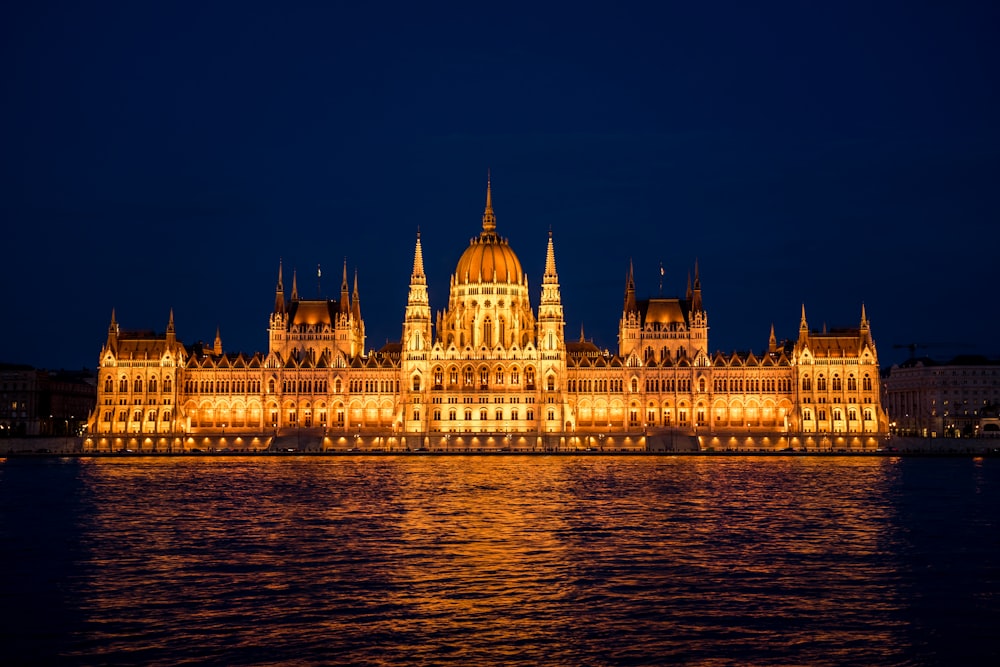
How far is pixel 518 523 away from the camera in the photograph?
59969 mm

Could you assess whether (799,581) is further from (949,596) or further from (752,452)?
(752,452)

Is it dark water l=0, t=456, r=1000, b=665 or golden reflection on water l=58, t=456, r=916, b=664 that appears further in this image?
golden reflection on water l=58, t=456, r=916, b=664

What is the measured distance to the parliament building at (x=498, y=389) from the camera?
15962cm

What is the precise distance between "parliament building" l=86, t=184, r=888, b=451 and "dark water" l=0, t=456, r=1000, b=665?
3000 inches

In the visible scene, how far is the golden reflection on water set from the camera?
32.5m

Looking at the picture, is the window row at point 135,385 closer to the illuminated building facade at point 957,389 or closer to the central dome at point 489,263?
the central dome at point 489,263

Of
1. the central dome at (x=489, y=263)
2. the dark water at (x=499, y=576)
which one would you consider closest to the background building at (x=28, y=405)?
the central dome at (x=489, y=263)

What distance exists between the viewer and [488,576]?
42.7 meters

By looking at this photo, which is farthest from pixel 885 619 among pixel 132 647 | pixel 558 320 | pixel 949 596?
pixel 558 320

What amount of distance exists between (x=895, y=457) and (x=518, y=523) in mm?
97328

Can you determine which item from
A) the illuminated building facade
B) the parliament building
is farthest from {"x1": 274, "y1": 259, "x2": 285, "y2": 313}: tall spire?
the illuminated building facade

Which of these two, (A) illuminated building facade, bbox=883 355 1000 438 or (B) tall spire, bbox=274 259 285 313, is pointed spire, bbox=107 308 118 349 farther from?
(A) illuminated building facade, bbox=883 355 1000 438

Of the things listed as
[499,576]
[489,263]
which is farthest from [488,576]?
[489,263]

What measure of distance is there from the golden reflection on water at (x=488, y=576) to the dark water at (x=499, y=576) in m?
0.13
